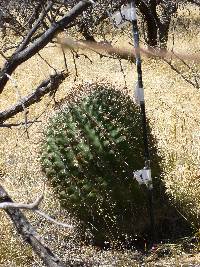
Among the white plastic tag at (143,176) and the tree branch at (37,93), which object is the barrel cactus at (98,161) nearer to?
the white plastic tag at (143,176)

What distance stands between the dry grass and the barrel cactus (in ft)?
0.57

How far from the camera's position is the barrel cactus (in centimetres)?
344

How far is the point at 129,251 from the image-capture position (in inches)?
141

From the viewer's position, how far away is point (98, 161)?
342 cm

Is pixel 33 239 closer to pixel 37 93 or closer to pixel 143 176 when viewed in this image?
pixel 37 93

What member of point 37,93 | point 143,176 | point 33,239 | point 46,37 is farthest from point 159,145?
point 33,239

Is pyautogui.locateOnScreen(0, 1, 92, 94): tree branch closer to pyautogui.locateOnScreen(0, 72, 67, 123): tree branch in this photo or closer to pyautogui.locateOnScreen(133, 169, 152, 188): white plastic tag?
pyautogui.locateOnScreen(0, 72, 67, 123): tree branch

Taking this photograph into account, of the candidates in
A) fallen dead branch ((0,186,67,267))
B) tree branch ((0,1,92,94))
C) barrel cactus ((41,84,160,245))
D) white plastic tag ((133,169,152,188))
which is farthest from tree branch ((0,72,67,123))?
fallen dead branch ((0,186,67,267))

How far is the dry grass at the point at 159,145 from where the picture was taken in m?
3.61

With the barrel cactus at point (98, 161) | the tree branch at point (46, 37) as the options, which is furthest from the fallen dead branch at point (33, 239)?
the barrel cactus at point (98, 161)

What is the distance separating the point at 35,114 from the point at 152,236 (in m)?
3.83

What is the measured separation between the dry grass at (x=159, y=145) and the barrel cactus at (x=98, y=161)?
0.17m

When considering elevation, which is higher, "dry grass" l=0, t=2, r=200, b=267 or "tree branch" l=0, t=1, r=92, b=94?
"tree branch" l=0, t=1, r=92, b=94

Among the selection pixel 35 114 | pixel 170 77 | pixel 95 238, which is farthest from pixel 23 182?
pixel 170 77
